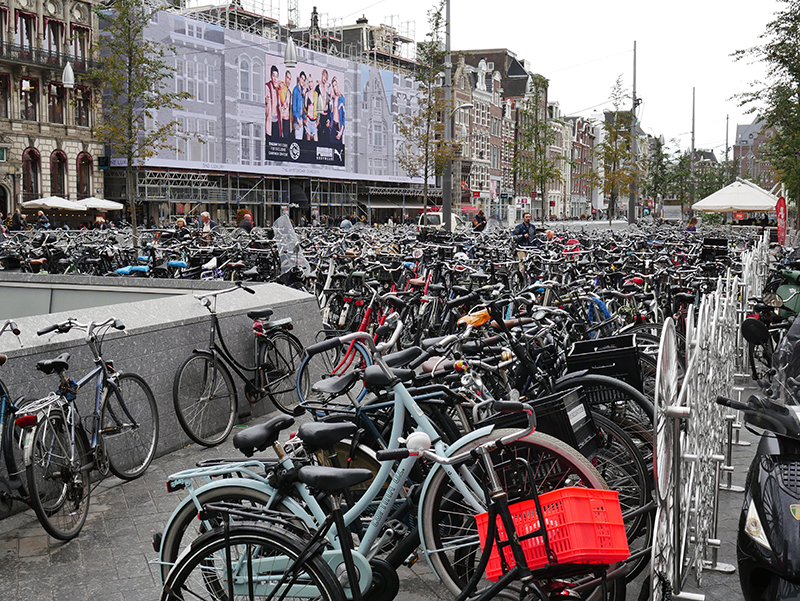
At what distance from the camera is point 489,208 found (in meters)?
79.1

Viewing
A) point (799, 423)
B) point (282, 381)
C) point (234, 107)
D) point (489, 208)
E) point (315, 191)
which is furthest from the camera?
point (489, 208)

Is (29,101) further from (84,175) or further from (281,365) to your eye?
(281,365)

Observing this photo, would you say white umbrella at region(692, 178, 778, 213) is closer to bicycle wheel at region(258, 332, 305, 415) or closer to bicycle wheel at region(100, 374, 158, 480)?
bicycle wheel at region(258, 332, 305, 415)

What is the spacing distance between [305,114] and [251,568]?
5255 centimetres

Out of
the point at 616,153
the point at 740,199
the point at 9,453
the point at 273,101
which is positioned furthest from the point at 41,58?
the point at 9,453

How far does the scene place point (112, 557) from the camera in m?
4.23

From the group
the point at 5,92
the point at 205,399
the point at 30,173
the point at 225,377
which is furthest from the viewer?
the point at 30,173

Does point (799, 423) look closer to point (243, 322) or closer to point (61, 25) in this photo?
point (243, 322)

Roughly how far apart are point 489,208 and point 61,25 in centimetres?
4396

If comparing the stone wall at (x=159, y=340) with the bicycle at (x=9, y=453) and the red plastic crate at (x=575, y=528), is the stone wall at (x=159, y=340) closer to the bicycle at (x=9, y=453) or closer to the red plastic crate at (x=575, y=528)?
the bicycle at (x=9, y=453)

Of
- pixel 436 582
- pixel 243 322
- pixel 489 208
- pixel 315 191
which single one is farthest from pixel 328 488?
pixel 489 208

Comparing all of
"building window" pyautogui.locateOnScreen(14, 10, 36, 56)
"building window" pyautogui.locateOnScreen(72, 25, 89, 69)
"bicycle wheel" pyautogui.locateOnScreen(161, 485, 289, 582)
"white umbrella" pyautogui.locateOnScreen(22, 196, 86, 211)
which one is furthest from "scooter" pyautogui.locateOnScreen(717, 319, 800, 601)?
"building window" pyautogui.locateOnScreen(72, 25, 89, 69)

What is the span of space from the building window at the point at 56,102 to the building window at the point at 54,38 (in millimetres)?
1333

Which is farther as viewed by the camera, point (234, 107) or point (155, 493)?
point (234, 107)
